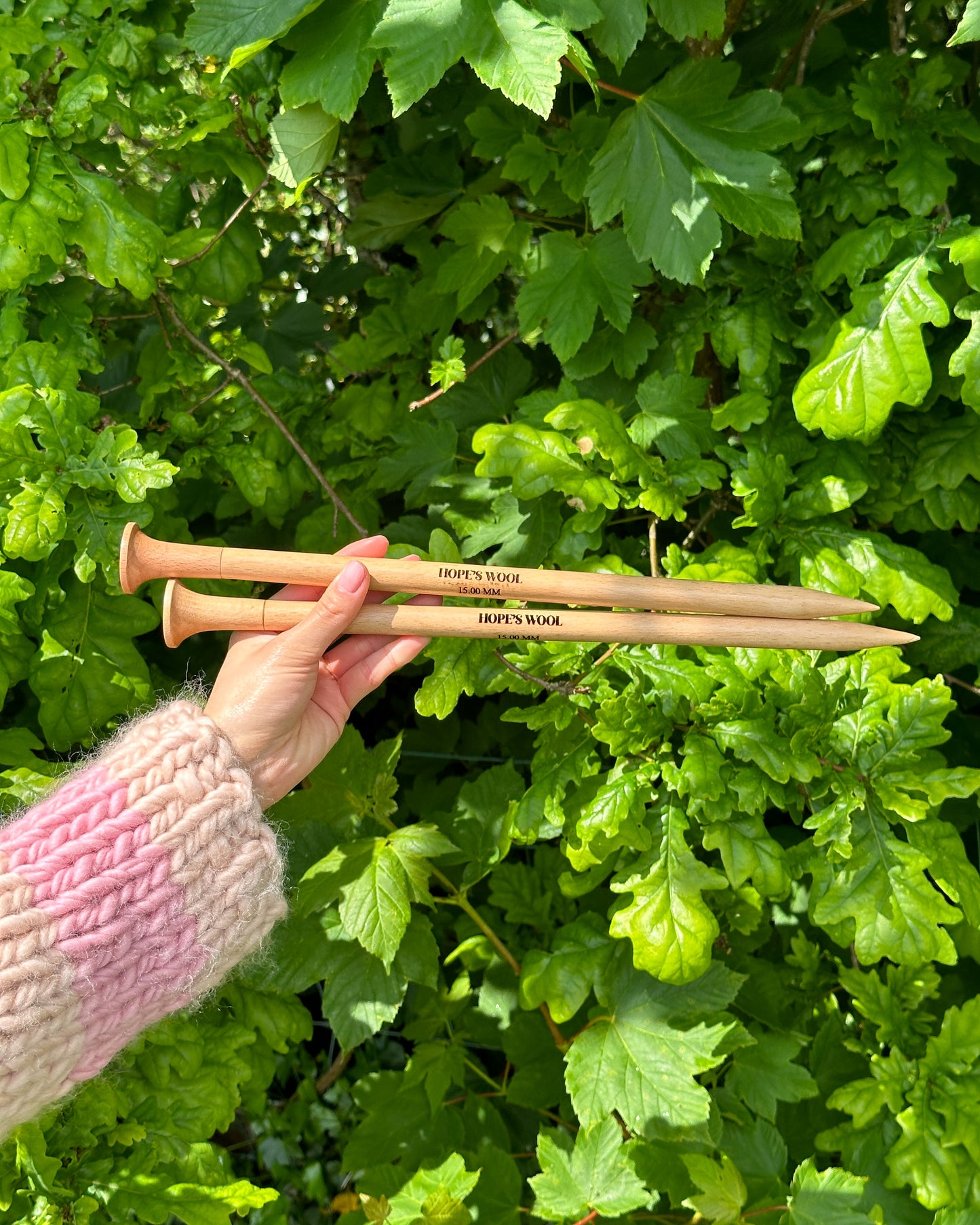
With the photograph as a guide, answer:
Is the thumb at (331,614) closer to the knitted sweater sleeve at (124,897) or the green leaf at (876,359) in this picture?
the knitted sweater sleeve at (124,897)

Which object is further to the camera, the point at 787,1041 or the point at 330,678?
the point at 787,1041

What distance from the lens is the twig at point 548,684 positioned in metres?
1.42

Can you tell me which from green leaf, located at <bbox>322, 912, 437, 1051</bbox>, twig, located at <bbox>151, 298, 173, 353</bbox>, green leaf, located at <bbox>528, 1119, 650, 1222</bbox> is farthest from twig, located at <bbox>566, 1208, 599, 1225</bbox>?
twig, located at <bbox>151, 298, 173, 353</bbox>

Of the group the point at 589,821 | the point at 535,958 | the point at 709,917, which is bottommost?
the point at 535,958

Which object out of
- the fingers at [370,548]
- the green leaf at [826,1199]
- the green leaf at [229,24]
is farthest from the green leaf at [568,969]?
the green leaf at [229,24]

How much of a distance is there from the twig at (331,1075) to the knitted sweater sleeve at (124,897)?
1.17 meters

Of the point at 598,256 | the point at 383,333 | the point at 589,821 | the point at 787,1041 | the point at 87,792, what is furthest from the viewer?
the point at 383,333

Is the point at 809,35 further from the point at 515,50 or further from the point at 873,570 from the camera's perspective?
the point at 873,570

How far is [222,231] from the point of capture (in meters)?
1.67

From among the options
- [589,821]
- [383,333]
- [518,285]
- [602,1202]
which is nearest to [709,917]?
[589,821]

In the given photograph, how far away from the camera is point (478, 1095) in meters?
1.98

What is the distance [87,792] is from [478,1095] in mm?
1126

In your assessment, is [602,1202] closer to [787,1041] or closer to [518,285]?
[787,1041]

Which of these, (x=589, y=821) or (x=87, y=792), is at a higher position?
(x=87, y=792)
